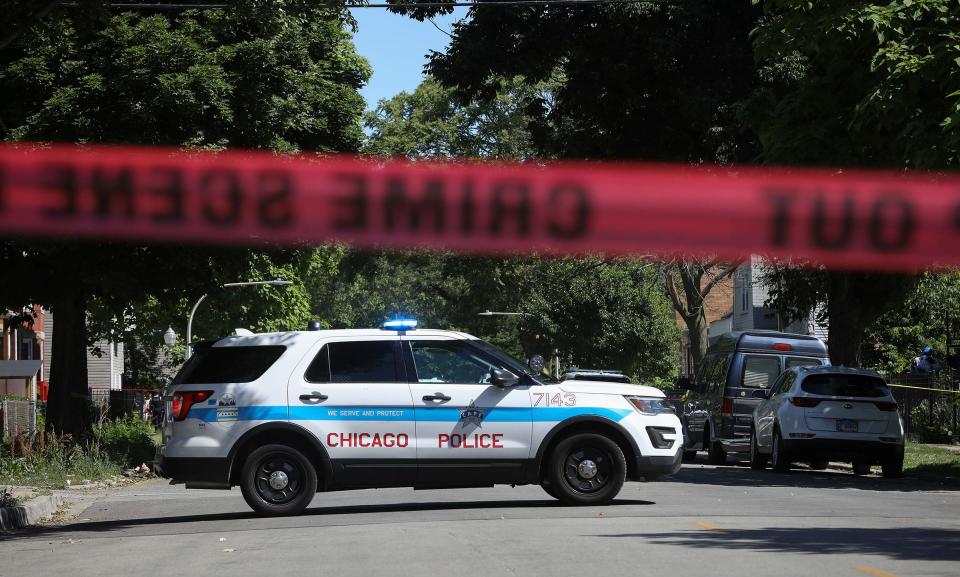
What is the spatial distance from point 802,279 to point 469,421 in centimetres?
1486

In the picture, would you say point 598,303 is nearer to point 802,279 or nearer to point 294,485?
point 802,279

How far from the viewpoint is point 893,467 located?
2162 cm

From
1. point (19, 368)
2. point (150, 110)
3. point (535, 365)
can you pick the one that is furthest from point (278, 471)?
point (19, 368)

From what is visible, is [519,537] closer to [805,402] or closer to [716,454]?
[805,402]

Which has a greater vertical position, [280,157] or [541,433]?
[280,157]

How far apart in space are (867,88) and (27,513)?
11912 mm

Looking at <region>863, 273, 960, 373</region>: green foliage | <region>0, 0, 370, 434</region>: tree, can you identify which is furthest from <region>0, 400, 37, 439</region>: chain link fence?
<region>863, 273, 960, 373</region>: green foliage

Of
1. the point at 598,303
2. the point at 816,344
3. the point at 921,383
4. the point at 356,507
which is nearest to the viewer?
the point at 356,507

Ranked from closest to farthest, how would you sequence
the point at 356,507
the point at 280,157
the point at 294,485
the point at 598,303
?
the point at 294,485
the point at 356,507
the point at 280,157
the point at 598,303

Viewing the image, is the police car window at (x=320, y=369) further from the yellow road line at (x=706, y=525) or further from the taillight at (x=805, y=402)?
the taillight at (x=805, y=402)

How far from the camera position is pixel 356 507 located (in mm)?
15766

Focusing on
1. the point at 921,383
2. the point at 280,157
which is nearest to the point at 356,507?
the point at 280,157

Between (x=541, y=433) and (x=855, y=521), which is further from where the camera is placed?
(x=541, y=433)

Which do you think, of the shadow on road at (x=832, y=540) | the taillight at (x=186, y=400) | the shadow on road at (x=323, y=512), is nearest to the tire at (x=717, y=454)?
the shadow on road at (x=323, y=512)
